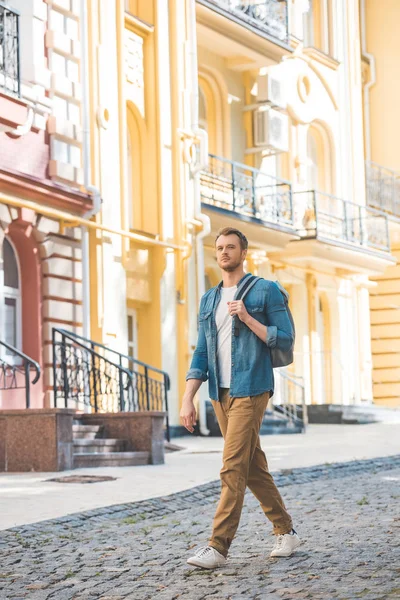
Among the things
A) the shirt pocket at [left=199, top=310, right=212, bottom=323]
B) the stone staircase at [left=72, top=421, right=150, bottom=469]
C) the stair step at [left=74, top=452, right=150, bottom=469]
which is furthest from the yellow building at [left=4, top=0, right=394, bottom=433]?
the shirt pocket at [left=199, top=310, right=212, bottom=323]

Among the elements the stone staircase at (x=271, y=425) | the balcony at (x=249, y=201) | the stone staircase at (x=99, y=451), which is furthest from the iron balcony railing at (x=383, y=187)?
the stone staircase at (x=99, y=451)

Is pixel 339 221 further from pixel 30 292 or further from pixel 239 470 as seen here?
pixel 239 470

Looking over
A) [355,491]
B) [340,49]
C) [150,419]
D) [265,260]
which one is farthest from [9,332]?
[340,49]

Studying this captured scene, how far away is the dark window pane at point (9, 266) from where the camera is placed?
1748cm

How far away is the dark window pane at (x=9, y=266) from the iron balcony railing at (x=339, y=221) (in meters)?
10.1

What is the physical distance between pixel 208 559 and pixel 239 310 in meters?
1.32

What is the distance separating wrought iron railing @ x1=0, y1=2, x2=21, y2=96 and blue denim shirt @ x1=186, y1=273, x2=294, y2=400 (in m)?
10.2

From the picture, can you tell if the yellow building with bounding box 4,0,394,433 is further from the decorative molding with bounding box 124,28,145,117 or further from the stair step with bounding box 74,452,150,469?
the stair step with bounding box 74,452,150,469

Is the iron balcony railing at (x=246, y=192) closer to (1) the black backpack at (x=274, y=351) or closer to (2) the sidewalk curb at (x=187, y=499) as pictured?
(2) the sidewalk curb at (x=187, y=499)

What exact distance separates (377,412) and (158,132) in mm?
8637

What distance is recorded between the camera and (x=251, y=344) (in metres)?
Answer: 6.84

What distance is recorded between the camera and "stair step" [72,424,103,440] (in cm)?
1549

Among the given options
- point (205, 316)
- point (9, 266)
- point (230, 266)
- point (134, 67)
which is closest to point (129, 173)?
point (134, 67)

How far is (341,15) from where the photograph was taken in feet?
102
